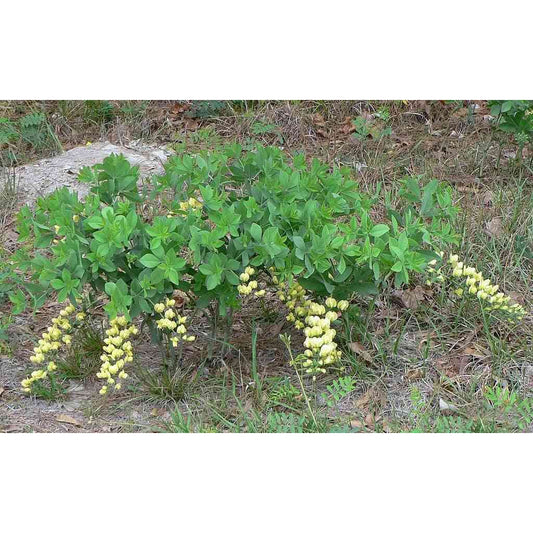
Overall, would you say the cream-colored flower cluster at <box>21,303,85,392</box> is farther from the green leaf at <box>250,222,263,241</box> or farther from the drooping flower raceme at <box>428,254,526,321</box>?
the drooping flower raceme at <box>428,254,526,321</box>

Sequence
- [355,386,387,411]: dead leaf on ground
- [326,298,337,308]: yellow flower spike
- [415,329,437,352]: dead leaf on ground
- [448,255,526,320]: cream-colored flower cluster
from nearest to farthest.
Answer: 1. [326,298,337,308]: yellow flower spike
2. [355,386,387,411]: dead leaf on ground
3. [448,255,526,320]: cream-colored flower cluster
4. [415,329,437,352]: dead leaf on ground

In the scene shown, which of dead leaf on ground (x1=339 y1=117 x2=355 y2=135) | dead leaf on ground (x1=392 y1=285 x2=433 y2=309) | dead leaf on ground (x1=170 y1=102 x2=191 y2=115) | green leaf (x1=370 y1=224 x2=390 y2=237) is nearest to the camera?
green leaf (x1=370 y1=224 x2=390 y2=237)

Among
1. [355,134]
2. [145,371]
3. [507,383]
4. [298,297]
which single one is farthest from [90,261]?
[355,134]

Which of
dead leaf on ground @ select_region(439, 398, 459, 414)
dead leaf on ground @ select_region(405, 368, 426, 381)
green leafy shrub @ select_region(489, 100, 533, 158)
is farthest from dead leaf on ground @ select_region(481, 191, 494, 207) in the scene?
dead leaf on ground @ select_region(439, 398, 459, 414)

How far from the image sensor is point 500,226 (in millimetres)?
4023

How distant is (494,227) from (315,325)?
1.56 meters

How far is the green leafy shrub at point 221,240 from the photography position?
2795 mm

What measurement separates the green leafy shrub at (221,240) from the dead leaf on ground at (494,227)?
86cm

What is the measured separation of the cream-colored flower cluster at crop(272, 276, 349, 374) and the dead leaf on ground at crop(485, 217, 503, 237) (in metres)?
1.20

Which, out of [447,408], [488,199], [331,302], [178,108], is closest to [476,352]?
[447,408]

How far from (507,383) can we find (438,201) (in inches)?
32.6

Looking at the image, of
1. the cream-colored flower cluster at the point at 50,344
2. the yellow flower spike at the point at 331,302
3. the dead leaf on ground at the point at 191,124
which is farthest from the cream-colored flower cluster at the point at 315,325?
the dead leaf on ground at the point at 191,124

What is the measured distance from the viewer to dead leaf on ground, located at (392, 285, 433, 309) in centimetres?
357

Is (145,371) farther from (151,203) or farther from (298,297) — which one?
(151,203)
